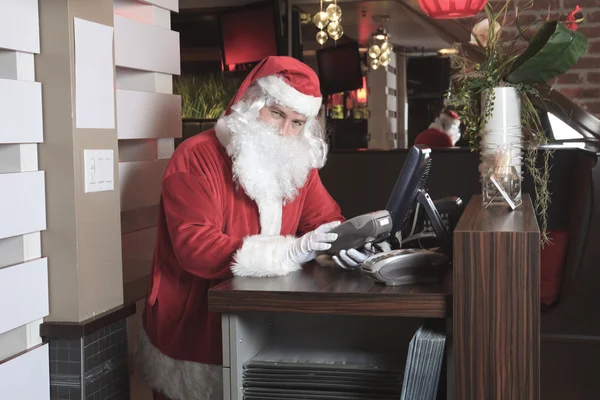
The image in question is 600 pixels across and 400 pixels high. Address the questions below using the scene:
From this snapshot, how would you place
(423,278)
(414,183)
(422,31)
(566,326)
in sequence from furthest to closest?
(422,31)
(566,326)
(414,183)
(423,278)

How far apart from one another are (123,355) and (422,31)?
26.9 ft

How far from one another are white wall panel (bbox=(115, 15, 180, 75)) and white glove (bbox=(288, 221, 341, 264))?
102 cm

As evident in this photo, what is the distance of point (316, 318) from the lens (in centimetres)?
223

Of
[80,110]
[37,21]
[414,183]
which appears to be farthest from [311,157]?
[37,21]

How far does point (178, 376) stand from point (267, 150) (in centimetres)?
77

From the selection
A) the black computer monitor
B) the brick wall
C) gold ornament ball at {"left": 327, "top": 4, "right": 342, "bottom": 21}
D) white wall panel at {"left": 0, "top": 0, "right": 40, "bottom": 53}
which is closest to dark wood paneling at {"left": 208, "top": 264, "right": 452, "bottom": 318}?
the black computer monitor

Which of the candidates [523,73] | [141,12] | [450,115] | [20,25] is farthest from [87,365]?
[450,115]

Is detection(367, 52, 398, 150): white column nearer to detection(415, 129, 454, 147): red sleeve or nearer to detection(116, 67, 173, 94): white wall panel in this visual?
detection(415, 129, 454, 147): red sleeve

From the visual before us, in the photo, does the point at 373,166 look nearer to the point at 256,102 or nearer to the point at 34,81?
the point at 256,102

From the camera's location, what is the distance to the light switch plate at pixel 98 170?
2.39 meters

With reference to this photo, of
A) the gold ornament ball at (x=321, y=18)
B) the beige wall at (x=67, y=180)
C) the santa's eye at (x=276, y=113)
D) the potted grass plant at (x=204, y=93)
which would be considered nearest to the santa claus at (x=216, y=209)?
the santa's eye at (x=276, y=113)

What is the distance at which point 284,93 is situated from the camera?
103 inches

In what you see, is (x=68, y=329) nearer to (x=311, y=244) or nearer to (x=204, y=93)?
(x=311, y=244)

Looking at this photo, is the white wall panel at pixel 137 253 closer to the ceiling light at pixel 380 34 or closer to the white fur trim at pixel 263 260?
the white fur trim at pixel 263 260
